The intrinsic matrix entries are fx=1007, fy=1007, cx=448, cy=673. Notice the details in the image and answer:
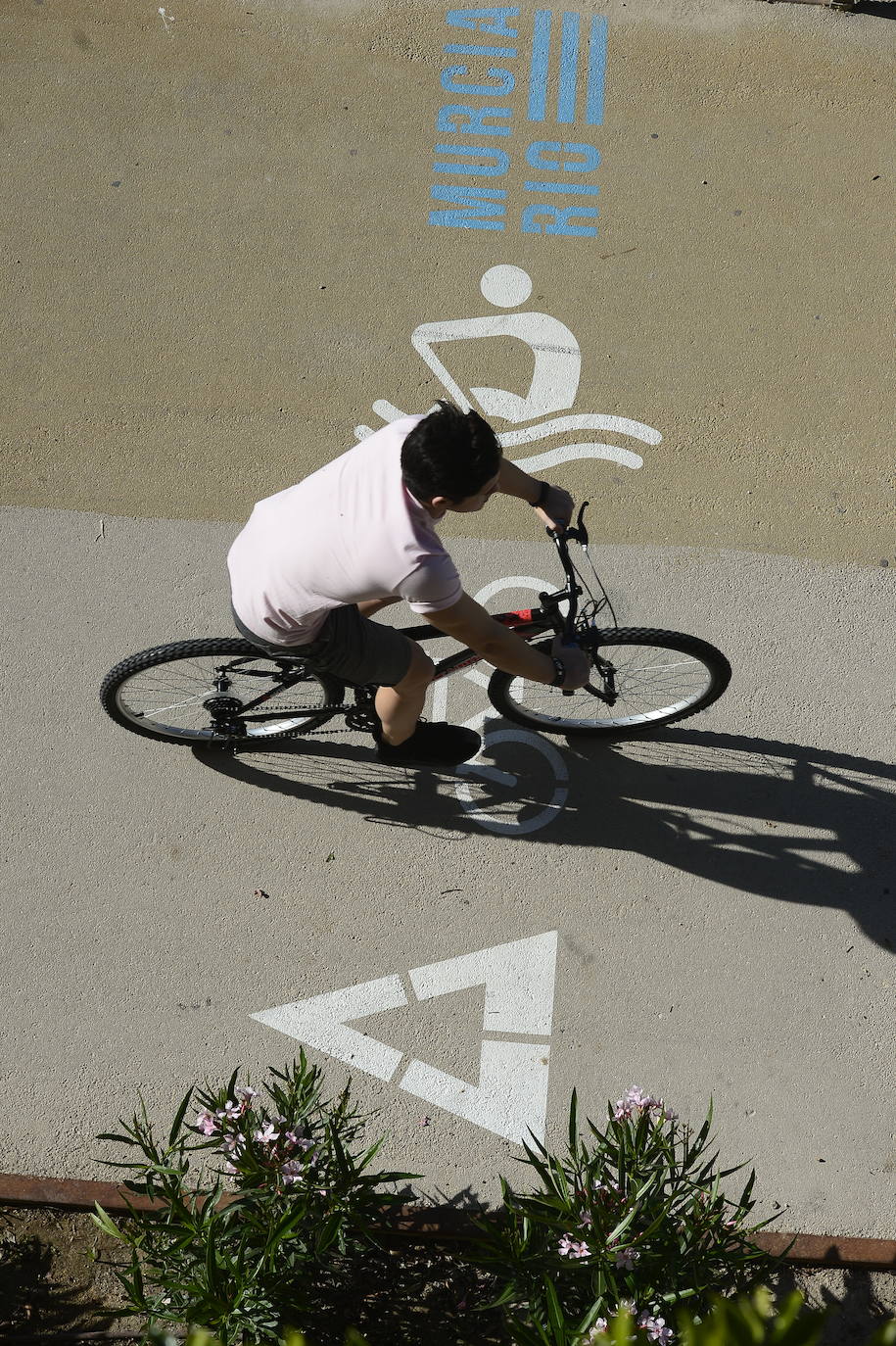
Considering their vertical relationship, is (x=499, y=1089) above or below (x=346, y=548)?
below

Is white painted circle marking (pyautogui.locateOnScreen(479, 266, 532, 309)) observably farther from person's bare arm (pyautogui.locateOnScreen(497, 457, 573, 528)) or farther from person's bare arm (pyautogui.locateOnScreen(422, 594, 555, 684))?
person's bare arm (pyautogui.locateOnScreen(422, 594, 555, 684))

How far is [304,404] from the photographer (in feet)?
15.7

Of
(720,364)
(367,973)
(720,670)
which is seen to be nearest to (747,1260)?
(367,973)

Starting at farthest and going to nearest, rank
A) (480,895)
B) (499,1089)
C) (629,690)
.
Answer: (629,690), (480,895), (499,1089)

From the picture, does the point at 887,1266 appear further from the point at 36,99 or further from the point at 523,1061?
the point at 36,99

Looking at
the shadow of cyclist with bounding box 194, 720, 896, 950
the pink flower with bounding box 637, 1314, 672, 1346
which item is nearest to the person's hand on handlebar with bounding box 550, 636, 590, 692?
the shadow of cyclist with bounding box 194, 720, 896, 950

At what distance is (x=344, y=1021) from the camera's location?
12.2 feet

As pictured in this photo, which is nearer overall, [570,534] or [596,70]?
[570,534]

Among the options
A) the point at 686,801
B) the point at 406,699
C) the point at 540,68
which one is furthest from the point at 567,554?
the point at 540,68

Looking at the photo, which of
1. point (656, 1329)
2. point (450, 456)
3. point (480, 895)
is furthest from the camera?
point (480, 895)

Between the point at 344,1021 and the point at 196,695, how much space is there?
1.41 meters

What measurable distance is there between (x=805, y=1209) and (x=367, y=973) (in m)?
1.73

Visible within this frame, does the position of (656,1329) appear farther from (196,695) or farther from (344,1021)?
(196,695)

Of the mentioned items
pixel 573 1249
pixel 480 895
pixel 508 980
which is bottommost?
pixel 573 1249
